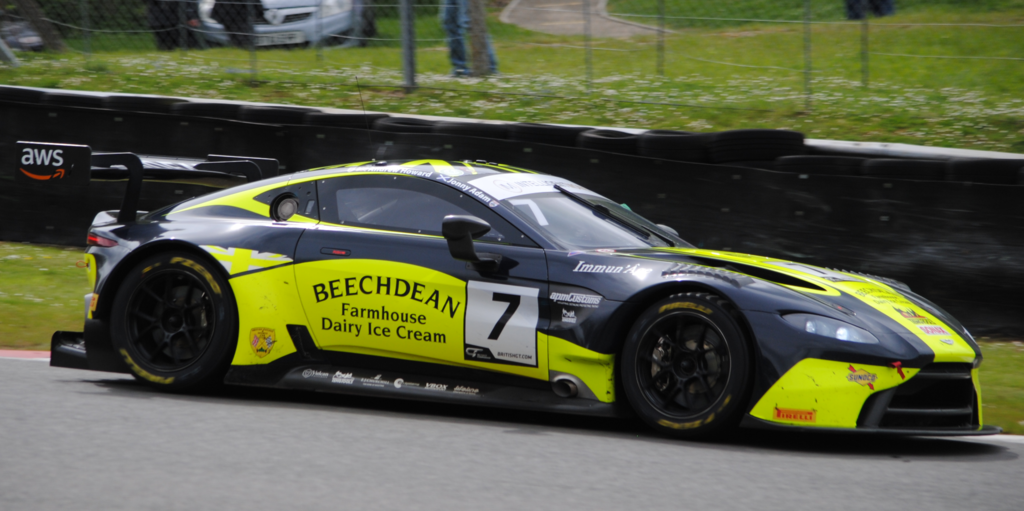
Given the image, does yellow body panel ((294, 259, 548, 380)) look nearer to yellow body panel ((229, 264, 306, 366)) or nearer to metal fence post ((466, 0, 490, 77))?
yellow body panel ((229, 264, 306, 366))

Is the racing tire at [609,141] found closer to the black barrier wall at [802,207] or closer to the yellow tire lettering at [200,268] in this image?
the black barrier wall at [802,207]

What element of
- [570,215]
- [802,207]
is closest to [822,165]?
[802,207]

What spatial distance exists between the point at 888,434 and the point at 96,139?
7.92 m

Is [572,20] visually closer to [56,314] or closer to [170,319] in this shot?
[56,314]

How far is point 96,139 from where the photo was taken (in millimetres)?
9844

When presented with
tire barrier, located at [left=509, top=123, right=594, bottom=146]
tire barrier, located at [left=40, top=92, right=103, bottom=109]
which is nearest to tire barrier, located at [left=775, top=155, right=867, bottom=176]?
tire barrier, located at [left=509, top=123, right=594, bottom=146]

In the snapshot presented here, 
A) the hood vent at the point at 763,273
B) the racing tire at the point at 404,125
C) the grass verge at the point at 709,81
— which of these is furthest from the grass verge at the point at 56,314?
the grass verge at the point at 709,81

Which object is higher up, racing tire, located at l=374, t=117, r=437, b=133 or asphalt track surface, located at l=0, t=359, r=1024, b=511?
racing tire, located at l=374, t=117, r=437, b=133

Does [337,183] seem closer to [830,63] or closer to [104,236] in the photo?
[104,236]

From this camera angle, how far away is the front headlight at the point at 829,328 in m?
4.38

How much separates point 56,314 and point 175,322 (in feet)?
8.87

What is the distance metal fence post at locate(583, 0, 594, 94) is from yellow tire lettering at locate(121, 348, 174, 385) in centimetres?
749

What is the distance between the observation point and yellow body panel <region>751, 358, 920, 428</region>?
4332 mm

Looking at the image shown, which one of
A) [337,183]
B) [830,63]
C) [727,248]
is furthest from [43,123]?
[830,63]
